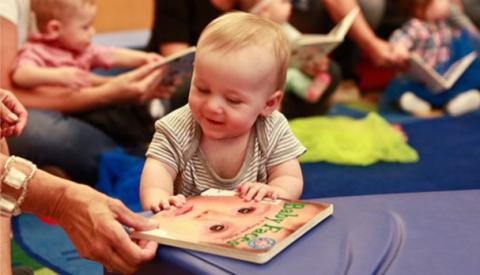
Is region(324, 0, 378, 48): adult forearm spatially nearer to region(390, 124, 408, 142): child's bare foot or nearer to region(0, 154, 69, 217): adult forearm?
region(390, 124, 408, 142): child's bare foot

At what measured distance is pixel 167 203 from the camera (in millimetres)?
890

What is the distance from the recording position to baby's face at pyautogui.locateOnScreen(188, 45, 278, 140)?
909 mm

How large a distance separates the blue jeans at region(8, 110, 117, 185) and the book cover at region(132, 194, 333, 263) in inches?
29.3

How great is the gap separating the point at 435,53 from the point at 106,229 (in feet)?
5.94

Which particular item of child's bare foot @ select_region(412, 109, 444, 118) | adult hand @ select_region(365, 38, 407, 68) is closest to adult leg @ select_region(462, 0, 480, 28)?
child's bare foot @ select_region(412, 109, 444, 118)

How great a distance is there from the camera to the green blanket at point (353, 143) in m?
1.72

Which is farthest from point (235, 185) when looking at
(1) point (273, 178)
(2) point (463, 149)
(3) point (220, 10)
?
(2) point (463, 149)

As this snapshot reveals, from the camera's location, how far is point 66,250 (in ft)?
4.30

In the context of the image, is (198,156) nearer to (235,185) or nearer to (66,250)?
(235,185)

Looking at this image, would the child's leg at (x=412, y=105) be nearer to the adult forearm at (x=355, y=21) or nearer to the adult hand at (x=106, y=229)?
the adult forearm at (x=355, y=21)

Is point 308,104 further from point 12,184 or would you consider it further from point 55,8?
point 12,184

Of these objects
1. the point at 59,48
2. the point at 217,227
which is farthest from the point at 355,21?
the point at 217,227

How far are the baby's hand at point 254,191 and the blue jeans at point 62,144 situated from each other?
2.51ft

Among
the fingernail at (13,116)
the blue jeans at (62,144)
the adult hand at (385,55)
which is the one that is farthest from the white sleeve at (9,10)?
the adult hand at (385,55)
